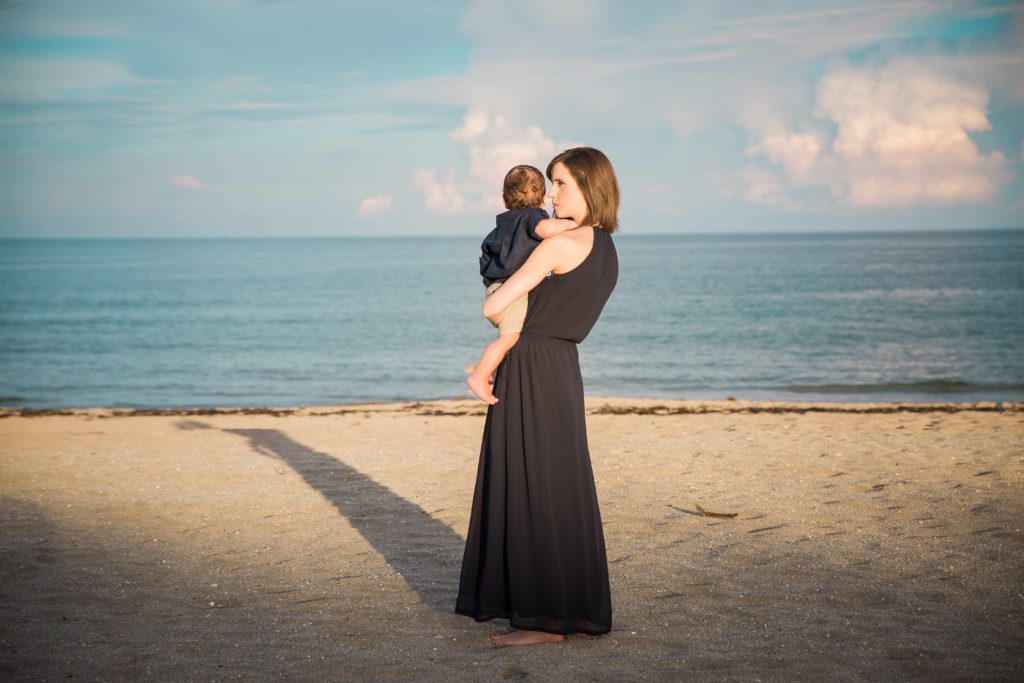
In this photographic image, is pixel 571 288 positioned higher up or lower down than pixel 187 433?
higher up

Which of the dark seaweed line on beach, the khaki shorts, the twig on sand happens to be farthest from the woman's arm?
the dark seaweed line on beach

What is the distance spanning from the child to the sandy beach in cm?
137

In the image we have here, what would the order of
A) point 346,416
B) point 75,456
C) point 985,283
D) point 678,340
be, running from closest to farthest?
point 75,456 → point 346,416 → point 678,340 → point 985,283

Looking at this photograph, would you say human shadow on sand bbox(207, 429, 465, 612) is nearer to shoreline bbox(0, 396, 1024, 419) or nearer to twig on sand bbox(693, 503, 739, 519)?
twig on sand bbox(693, 503, 739, 519)

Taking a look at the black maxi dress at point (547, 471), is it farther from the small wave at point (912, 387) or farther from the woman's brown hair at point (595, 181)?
the small wave at point (912, 387)

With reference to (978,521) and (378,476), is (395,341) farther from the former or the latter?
(978,521)

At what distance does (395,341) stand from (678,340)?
9622 millimetres

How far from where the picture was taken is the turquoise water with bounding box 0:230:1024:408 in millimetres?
20719

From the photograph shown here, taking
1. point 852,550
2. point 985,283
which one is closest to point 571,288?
point 852,550

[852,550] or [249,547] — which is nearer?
[852,550]

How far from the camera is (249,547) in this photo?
6160mm

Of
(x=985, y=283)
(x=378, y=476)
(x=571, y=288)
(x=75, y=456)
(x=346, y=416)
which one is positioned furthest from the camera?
(x=985, y=283)

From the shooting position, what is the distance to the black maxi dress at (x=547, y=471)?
4.05 metres

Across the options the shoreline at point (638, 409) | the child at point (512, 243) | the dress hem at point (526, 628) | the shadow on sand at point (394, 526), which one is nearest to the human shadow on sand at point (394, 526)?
the shadow on sand at point (394, 526)
